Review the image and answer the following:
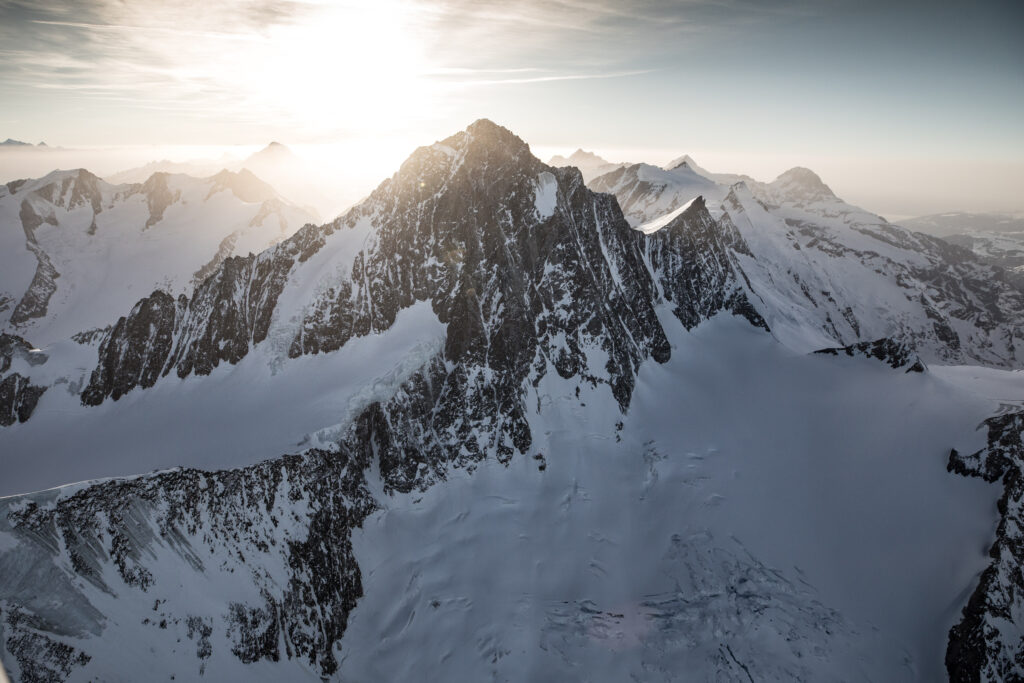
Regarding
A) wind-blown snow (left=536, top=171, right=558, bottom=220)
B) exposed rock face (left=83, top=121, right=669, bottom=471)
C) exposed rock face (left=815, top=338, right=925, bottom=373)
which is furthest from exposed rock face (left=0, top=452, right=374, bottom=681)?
exposed rock face (left=815, top=338, right=925, bottom=373)

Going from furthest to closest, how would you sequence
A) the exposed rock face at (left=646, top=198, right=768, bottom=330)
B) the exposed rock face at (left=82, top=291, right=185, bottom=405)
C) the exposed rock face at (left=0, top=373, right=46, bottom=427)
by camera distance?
the exposed rock face at (left=646, top=198, right=768, bottom=330) → the exposed rock face at (left=82, top=291, right=185, bottom=405) → the exposed rock face at (left=0, top=373, right=46, bottom=427)

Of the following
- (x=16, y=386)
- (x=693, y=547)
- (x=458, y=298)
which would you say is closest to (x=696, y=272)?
(x=458, y=298)

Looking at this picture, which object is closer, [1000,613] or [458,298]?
[1000,613]

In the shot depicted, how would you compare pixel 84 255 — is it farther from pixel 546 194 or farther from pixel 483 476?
pixel 483 476

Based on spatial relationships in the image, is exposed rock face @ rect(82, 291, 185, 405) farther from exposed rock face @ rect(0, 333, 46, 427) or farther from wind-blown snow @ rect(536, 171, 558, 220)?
wind-blown snow @ rect(536, 171, 558, 220)

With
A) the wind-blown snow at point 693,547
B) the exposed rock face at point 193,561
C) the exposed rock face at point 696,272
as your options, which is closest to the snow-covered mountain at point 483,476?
the exposed rock face at point 193,561

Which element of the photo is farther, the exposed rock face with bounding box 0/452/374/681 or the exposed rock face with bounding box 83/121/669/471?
the exposed rock face with bounding box 83/121/669/471

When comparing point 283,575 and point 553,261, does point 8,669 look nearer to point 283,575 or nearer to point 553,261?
point 283,575

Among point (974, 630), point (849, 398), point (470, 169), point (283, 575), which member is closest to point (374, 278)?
point (470, 169)
